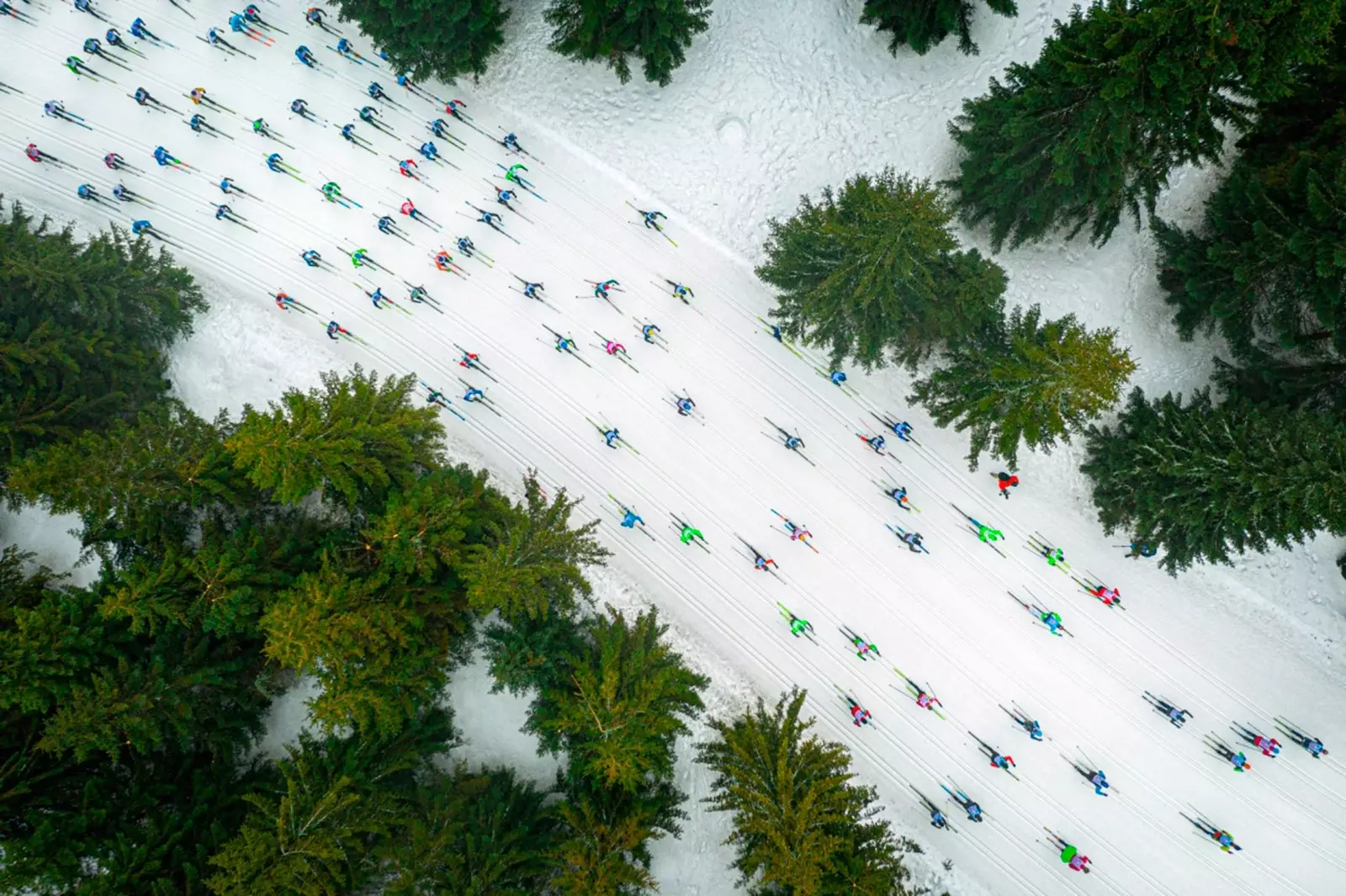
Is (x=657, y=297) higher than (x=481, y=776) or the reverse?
higher

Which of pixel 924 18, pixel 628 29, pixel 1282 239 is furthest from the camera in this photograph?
pixel 628 29

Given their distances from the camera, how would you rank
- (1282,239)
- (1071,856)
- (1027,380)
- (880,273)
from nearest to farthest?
1. (1027,380)
2. (880,273)
3. (1282,239)
4. (1071,856)

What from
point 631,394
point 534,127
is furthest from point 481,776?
point 534,127

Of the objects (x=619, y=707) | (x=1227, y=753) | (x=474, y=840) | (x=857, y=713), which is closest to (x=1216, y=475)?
(x=1227, y=753)

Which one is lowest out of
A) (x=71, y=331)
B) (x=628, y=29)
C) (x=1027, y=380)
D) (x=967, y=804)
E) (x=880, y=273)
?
(x=71, y=331)

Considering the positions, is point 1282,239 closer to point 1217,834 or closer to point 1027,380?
point 1027,380

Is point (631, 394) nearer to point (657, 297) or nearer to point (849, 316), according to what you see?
point (657, 297)
